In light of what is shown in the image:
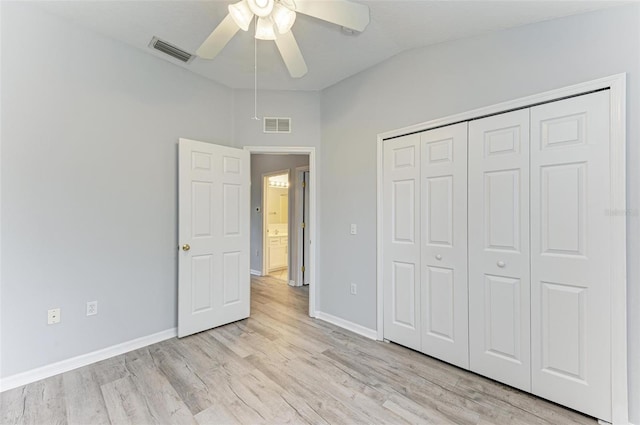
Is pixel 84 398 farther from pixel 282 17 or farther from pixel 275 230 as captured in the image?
pixel 275 230

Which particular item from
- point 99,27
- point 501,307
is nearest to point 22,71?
point 99,27

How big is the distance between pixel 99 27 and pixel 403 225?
3006 millimetres

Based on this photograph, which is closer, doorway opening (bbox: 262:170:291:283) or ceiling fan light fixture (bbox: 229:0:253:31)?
ceiling fan light fixture (bbox: 229:0:253:31)

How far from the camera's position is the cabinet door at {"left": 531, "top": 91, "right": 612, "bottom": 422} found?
5.48ft

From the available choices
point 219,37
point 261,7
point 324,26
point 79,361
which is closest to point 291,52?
point 261,7

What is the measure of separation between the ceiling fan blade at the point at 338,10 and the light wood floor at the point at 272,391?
2.29 meters

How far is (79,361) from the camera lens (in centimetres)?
225

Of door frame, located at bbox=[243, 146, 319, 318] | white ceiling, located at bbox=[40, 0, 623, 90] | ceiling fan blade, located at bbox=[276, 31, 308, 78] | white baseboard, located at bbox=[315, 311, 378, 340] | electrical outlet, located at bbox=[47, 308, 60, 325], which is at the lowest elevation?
white baseboard, located at bbox=[315, 311, 378, 340]

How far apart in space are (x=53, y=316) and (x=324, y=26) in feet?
9.91

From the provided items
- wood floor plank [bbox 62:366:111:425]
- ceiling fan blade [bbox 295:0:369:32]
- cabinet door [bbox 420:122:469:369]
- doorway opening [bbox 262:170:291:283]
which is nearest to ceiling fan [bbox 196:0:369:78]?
ceiling fan blade [bbox 295:0:369:32]

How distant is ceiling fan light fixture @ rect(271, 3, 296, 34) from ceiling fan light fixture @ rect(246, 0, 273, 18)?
0.04 m

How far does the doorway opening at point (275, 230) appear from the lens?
5570 millimetres

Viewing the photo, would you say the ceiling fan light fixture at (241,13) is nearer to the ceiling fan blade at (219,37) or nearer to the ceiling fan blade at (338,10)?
the ceiling fan blade at (219,37)

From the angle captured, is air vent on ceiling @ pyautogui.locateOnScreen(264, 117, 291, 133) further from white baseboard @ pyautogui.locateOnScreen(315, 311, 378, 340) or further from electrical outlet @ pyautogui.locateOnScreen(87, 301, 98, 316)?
electrical outlet @ pyautogui.locateOnScreen(87, 301, 98, 316)
